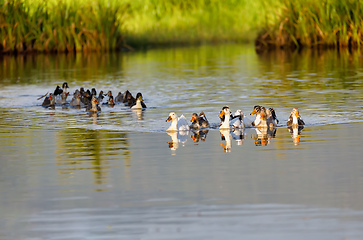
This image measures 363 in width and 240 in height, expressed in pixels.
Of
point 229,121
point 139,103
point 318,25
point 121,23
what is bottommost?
point 229,121

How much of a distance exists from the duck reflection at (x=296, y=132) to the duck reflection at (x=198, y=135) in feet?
4.47

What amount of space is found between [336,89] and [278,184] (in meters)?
12.1

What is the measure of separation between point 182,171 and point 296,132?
12.9 ft

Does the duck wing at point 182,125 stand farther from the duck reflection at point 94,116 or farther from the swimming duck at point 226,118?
the duck reflection at point 94,116

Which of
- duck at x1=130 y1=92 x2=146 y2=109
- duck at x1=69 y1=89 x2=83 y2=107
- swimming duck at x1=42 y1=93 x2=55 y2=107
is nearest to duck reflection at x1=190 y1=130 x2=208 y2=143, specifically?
duck at x1=130 y1=92 x2=146 y2=109

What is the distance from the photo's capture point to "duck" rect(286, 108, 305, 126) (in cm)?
1431

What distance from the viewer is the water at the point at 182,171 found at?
304 inches

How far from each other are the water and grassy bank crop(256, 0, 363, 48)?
1387 centimetres

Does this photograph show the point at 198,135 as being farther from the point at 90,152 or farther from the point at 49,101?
the point at 49,101

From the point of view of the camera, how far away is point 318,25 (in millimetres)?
35812

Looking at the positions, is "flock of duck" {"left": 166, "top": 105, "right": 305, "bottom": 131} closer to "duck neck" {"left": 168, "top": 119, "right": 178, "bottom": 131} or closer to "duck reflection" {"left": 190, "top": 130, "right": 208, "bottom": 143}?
"duck neck" {"left": 168, "top": 119, "right": 178, "bottom": 131}

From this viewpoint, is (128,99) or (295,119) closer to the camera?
(295,119)

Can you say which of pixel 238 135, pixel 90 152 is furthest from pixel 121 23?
pixel 90 152

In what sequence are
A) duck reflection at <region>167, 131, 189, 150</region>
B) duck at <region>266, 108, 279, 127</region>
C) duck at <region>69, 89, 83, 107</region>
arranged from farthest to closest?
1. duck at <region>69, 89, 83, 107</region>
2. duck at <region>266, 108, 279, 127</region>
3. duck reflection at <region>167, 131, 189, 150</region>
